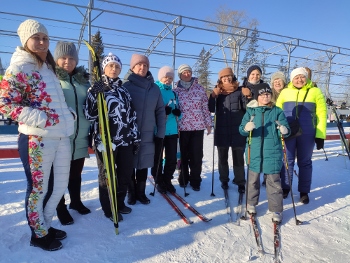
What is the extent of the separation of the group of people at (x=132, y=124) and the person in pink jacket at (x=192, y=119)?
14 millimetres

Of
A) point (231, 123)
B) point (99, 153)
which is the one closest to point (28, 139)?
point (99, 153)

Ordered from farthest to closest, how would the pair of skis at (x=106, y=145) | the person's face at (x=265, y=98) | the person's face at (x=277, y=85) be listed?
the person's face at (x=277, y=85) → the person's face at (x=265, y=98) → the pair of skis at (x=106, y=145)

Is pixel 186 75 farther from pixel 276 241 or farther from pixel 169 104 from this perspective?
pixel 276 241

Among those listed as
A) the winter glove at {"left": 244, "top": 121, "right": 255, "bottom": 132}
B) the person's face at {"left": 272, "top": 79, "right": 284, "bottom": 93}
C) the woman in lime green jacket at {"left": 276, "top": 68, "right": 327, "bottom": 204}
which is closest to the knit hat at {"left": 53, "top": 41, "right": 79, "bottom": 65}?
the winter glove at {"left": 244, "top": 121, "right": 255, "bottom": 132}

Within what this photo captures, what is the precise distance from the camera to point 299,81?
123 inches

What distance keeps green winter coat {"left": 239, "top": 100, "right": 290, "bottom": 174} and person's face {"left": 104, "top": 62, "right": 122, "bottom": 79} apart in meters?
1.45

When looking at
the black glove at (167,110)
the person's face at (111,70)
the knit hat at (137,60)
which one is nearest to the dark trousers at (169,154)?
the black glove at (167,110)

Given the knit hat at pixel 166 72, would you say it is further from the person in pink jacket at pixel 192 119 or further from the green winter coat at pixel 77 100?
the green winter coat at pixel 77 100

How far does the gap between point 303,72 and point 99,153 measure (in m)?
2.64

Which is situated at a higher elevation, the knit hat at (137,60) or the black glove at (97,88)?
the knit hat at (137,60)

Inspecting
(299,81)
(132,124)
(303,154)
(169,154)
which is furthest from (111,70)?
(303,154)

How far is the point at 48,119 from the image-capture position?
1.80 m

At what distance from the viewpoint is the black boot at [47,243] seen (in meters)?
1.94

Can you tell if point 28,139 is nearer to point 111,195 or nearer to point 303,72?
point 111,195
